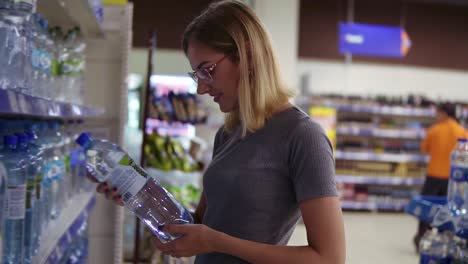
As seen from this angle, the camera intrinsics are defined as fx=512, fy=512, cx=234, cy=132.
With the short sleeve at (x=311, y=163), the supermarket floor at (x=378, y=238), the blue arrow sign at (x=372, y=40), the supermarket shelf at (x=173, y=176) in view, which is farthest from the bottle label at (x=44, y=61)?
the blue arrow sign at (x=372, y=40)

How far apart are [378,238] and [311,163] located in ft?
A: 20.2

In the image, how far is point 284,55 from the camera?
27.7 feet

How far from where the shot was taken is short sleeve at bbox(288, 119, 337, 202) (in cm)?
132

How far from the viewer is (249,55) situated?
4.89 ft

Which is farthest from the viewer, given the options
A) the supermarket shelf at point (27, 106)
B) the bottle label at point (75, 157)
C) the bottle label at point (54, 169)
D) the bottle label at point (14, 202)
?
the bottle label at point (75, 157)

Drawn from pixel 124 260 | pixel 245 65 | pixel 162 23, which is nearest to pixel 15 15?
pixel 245 65

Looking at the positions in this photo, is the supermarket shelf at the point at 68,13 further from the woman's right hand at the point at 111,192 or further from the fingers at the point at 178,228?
the fingers at the point at 178,228

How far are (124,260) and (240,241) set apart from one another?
4.12 meters

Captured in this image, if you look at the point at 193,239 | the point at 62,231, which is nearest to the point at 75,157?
the point at 62,231

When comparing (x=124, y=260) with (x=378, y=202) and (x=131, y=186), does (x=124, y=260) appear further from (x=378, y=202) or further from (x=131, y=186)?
(x=378, y=202)

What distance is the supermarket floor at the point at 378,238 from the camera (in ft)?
19.3

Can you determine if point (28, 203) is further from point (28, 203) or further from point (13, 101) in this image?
point (13, 101)

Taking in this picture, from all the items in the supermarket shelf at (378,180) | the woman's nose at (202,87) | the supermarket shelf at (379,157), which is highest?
the woman's nose at (202,87)

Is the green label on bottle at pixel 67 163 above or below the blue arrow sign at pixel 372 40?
below
